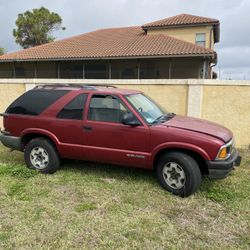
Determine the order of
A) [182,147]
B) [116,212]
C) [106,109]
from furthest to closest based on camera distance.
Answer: [106,109], [182,147], [116,212]

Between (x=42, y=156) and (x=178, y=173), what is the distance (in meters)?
2.71

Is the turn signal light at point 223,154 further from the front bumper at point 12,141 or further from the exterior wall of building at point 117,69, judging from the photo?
the exterior wall of building at point 117,69

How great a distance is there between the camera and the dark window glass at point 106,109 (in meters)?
4.96

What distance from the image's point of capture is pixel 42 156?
558 cm

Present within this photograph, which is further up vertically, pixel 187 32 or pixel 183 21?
pixel 183 21

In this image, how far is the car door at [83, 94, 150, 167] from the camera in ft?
15.6

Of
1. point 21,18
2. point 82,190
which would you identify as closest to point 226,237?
point 82,190

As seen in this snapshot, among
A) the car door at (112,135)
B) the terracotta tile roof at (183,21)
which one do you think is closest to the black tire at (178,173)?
the car door at (112,135)

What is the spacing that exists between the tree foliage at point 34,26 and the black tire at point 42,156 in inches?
1545

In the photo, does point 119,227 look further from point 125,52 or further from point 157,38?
point 157,38

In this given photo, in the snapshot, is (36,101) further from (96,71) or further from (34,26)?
(34,26)

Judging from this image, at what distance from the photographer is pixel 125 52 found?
17.4 meters

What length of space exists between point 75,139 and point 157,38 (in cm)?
1594

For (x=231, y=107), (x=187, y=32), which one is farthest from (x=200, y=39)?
(x=231, y=107)
